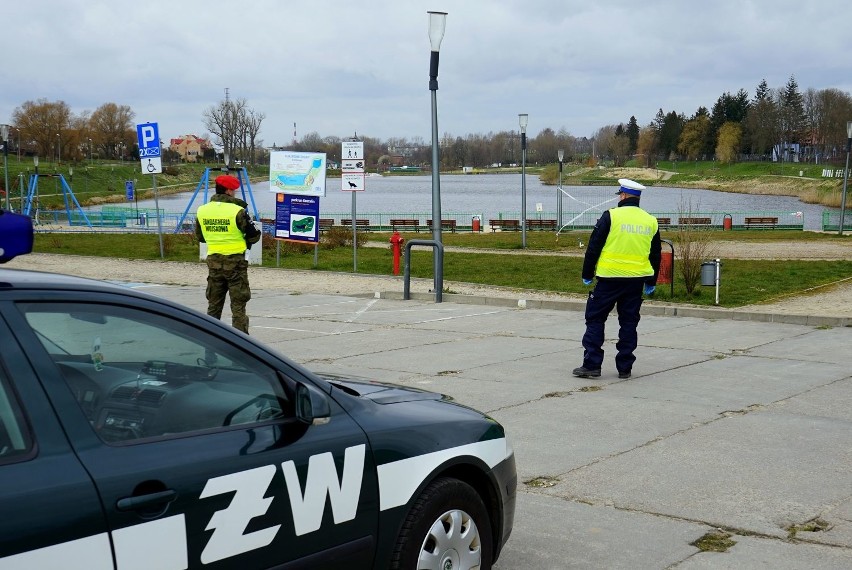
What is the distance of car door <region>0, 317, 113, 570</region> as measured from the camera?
8.87 feet

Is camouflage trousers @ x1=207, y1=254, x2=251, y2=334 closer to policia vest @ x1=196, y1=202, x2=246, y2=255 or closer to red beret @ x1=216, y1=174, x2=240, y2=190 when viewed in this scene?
policia vest @ x1=196, y1=202, x2=246, y2=255

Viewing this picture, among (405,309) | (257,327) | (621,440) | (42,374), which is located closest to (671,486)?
(621,440)

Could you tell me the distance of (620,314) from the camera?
10.2 m

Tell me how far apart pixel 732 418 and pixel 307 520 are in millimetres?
5527

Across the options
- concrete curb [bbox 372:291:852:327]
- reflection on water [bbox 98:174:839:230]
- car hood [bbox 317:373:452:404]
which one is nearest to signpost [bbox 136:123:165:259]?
concrete curb [bbox 372:291:852:327]

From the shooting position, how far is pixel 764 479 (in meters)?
6.44

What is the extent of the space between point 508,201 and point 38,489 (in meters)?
92.0

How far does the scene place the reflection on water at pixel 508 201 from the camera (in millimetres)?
67562

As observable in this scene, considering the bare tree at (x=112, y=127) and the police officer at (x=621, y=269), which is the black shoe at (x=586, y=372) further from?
the bare tree at (x=112, y=127)

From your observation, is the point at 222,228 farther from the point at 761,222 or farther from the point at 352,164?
the point at 761,222

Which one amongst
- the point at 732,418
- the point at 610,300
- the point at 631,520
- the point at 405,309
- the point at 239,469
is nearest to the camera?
the point at 239,469

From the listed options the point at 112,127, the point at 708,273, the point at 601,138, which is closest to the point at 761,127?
the point at 601,138

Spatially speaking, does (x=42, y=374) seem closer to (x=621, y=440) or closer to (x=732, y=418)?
(x=621, y=440)

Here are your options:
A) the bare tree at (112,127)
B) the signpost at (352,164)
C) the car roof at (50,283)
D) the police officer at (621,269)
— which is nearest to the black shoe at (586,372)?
the police officer at (621,269)
